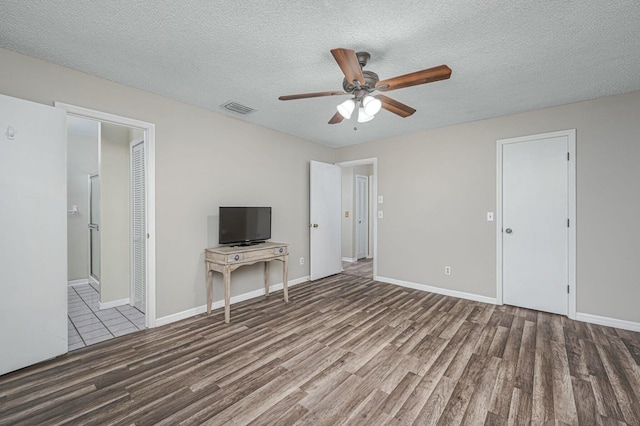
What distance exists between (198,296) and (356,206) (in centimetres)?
440

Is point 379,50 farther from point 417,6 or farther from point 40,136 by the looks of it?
point 40,136

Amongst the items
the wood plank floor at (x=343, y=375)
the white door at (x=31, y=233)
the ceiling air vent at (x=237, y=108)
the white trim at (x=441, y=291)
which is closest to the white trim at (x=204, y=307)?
the wood plank floor at (x=343, y=375)

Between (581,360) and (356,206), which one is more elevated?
A: (356,206)

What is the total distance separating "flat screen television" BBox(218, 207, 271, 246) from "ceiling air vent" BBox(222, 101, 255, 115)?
1220 millimetres

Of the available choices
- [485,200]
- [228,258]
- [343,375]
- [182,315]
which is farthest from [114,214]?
[485,200]

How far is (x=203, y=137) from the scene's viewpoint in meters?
3.38

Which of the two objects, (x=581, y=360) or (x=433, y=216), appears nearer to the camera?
(x=581, y=360)

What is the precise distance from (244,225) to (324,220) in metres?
1.77

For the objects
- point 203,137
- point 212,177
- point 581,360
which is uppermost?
point 203,137

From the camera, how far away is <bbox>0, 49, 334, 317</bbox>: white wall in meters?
2.40

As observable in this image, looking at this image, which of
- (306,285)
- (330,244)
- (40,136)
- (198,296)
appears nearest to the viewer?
(40,136)

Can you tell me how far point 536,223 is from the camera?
342 centimetres

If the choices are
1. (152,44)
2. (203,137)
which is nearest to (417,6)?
(152,44)

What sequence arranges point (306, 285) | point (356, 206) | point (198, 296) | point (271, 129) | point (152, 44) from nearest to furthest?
point (152, 44) → point (198, 296) → point (271, 129) → point (306, 285) → point (356, 206)
